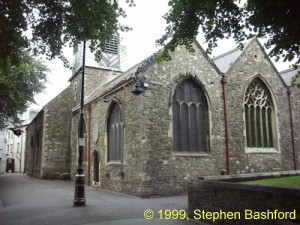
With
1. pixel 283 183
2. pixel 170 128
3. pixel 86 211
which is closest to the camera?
pixel 283 183

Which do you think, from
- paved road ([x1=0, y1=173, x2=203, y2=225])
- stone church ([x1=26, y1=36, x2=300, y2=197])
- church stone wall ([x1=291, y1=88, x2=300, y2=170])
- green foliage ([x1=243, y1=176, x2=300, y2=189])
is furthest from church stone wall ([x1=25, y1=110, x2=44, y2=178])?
green foliage ([x1=243, y1=176, x2=300, y2=189])

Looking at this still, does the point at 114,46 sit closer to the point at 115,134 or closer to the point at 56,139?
the point at 56,139

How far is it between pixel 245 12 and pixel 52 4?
5.04 m

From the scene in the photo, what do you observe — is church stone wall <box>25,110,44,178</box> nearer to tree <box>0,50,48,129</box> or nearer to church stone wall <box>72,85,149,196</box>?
tree <box>0,50,48,129</box>

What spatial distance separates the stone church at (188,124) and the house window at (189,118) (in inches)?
1.9

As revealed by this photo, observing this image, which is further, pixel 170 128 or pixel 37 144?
pixel 37 144

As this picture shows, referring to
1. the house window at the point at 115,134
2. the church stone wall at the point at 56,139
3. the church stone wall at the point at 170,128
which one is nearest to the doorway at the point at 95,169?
the house window at the point at 115,134

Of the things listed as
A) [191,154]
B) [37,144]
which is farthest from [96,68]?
[191,154]

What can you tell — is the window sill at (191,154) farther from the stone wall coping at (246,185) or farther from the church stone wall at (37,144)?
the church stone wall at (37,144)

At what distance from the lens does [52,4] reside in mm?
7414

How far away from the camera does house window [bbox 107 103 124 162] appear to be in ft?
48.9

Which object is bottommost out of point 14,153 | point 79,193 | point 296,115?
point 79,193

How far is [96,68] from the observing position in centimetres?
2545

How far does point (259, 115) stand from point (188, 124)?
17.3ft
